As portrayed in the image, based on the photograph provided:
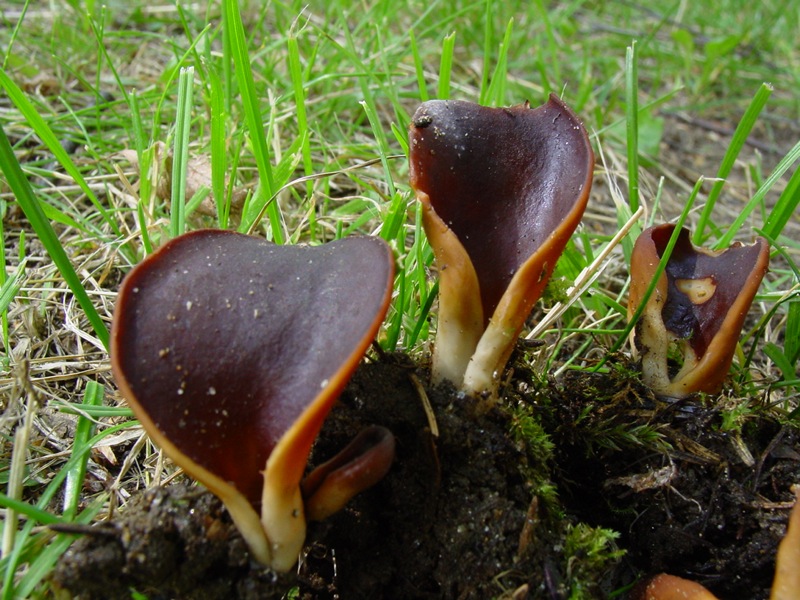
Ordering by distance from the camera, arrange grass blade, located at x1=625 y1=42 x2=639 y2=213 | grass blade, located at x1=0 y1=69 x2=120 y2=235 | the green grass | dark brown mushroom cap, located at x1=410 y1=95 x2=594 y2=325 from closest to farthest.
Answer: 1. dark brown mushroom cap, located at x1=410 y1=95 x2=594 y2=325
2. the green grass
3. grass blade, located at x1=0 y1=69 x2=120 y2=235
4. grass blade, located at x1=625 y1=42 x2=639 y2=213

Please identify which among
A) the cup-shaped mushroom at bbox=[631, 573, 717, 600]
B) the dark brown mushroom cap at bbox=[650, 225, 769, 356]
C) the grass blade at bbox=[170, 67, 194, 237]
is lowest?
the cup-shaped mushroom at bbox=[631, 573, 717, 600]

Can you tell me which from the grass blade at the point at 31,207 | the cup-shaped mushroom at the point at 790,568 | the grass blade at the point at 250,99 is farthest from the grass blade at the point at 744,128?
the grass blade at the point at 31,207

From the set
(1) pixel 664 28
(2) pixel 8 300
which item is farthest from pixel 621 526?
(1) pixel 664 28

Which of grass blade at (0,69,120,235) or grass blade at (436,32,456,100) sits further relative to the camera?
grass blade at (436,32,456,100)

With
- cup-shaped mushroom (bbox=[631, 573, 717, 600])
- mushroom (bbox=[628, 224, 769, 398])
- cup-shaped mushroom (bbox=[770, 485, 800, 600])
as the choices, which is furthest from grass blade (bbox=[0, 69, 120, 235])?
cup-shaped mushroom (bbox=[770, 485, 800, 600])

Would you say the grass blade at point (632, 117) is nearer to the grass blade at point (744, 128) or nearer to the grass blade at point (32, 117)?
the grass blade at point (744, 128)

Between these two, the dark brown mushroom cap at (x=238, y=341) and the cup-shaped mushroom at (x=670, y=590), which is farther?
the cup-shaped mushroom at (x=670, y=590)

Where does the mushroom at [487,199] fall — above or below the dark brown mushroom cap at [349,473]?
above

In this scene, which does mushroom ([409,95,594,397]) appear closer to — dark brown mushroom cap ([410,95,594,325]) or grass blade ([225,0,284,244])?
dark brown mushroom cap ([410,95,594,325])
